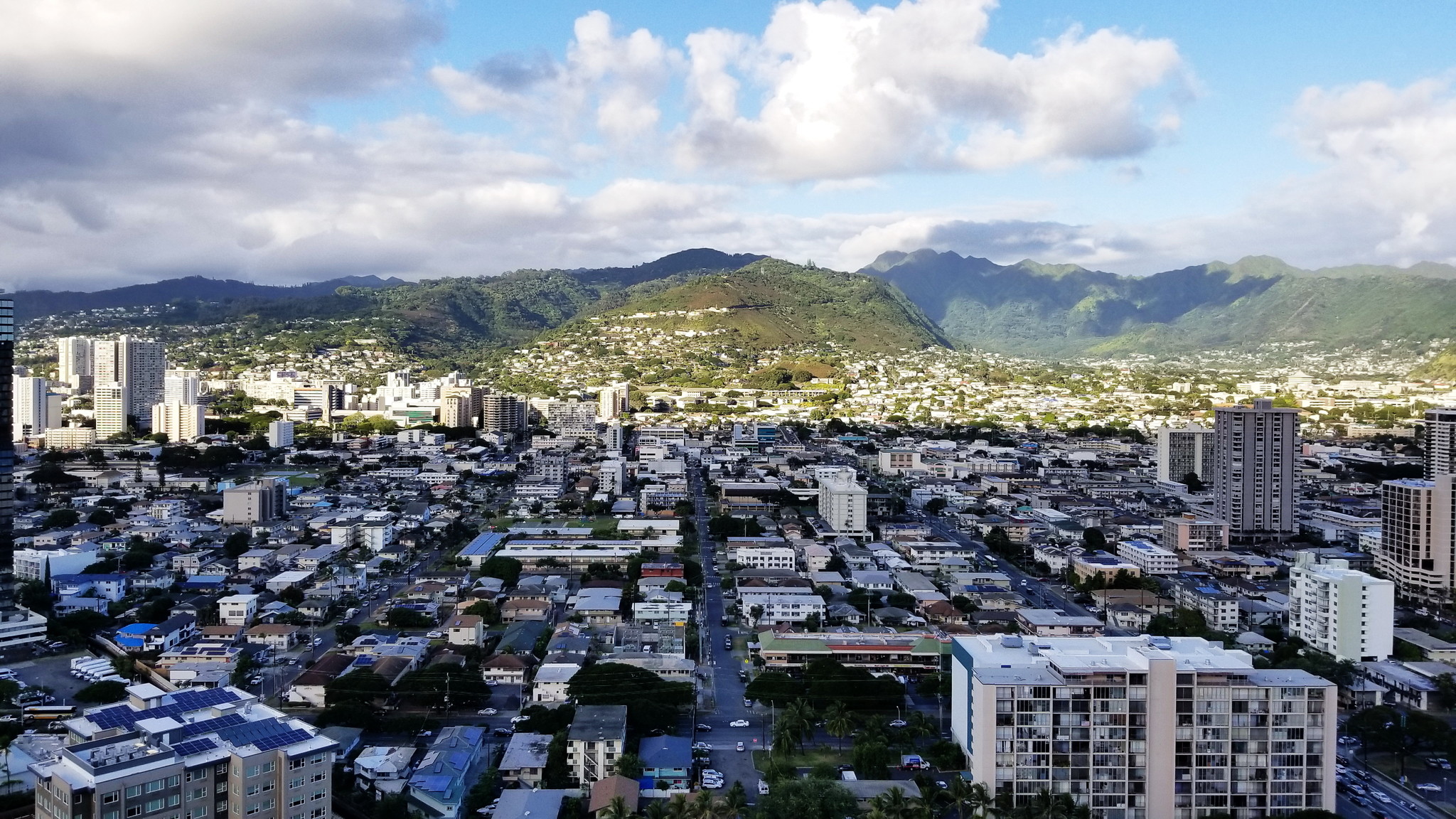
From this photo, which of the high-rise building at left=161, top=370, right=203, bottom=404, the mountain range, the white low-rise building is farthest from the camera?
the mountain range

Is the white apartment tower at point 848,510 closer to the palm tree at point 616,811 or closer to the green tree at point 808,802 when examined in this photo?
the green tree at point 808,802

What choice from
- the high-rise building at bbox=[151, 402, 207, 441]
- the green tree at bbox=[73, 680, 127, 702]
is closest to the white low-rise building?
the green tree at bbox=[73, 680, 127, 702]

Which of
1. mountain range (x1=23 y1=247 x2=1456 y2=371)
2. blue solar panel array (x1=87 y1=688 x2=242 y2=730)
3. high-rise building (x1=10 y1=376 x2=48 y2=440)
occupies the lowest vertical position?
blue solar panel array (x1=87 y1=688 x2=242 y2=730)

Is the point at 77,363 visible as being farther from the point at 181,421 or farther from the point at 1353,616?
the point at 1353,616

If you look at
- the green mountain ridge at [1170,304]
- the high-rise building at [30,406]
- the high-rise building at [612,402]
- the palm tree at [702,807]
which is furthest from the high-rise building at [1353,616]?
the green mountain ridge at [1170,304]

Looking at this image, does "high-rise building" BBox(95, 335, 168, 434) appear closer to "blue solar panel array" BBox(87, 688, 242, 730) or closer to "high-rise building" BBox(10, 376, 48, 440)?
"high-rise building" BBox(10, 376, 48, 440)

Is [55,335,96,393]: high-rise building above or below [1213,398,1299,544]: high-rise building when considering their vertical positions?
above
